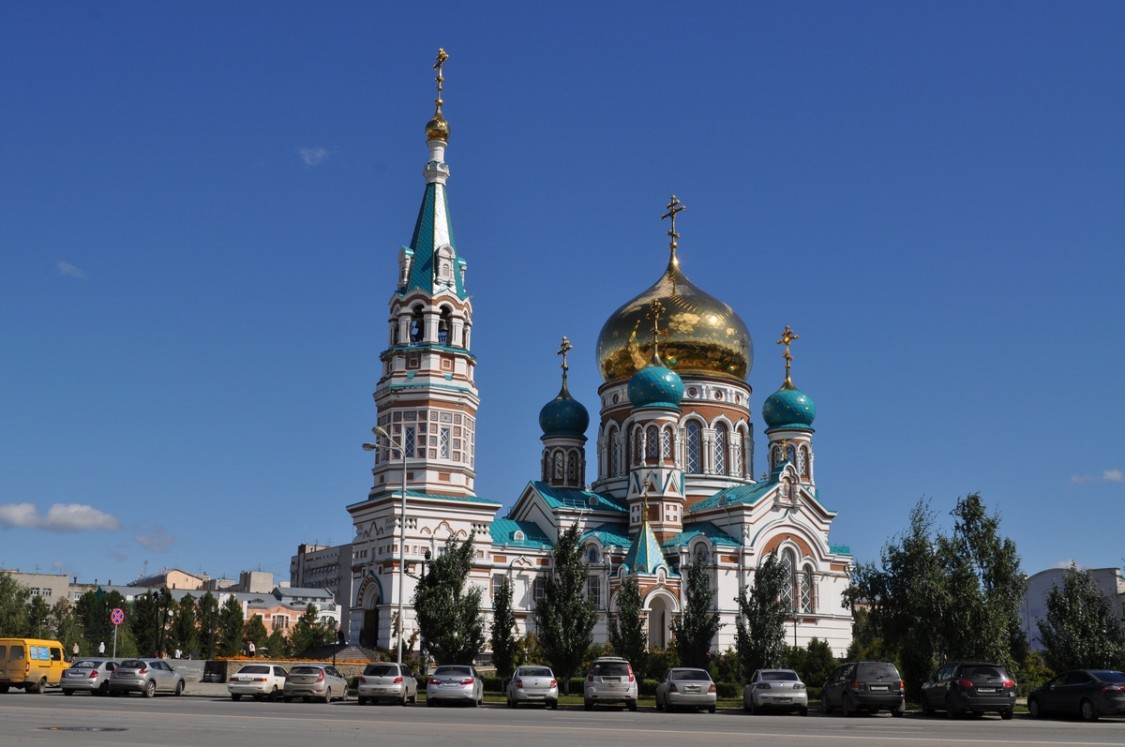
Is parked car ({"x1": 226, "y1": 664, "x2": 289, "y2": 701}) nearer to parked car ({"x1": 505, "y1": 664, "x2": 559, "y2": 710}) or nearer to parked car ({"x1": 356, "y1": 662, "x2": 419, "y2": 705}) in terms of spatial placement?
parked car ({"x1": 356, "y1": 662, "x2": 419, "y2": 705})

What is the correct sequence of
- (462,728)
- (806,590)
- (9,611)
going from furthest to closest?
(9,611)
(806,590)
(462,728)

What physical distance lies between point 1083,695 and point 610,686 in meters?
10.5

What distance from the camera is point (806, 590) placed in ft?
195

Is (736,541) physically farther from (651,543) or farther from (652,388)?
(652,388)

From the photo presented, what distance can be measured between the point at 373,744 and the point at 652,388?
4524 centimetres

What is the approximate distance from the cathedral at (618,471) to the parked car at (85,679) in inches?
737

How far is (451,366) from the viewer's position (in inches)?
2185

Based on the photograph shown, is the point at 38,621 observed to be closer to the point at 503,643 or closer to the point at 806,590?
the point at 806,590

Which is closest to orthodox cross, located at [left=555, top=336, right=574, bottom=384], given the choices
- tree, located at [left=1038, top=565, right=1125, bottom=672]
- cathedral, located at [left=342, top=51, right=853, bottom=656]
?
cathedral, located at [left=342, top=51, right=853, bottom=656]

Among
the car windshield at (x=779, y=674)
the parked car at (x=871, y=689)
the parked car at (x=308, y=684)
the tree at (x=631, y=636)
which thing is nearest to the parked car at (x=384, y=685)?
the parked car at (x=308, y=684)

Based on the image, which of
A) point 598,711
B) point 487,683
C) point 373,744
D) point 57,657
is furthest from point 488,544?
point 373,744

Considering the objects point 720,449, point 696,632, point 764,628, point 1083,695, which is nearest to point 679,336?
point 720,449

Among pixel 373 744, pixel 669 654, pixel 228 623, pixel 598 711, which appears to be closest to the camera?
pixel 373 744

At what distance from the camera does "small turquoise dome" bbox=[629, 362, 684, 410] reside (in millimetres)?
60531
